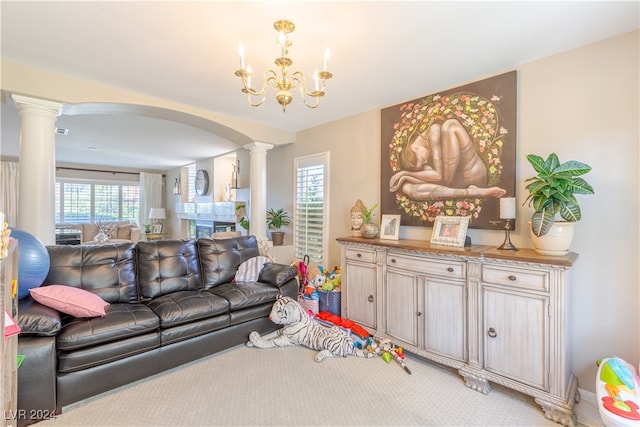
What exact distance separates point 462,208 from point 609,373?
4.77ft

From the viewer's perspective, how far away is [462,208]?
2715 millimetres

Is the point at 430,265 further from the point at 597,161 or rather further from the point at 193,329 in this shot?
the point at 193,329

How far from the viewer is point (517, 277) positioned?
1997mm

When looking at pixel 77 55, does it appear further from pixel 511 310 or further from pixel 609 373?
pixel 609 373

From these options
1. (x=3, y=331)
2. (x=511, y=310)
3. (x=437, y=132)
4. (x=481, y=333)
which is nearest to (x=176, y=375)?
(x=3, y=331)

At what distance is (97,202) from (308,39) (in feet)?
28.1

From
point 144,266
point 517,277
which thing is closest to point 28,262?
point 144,266

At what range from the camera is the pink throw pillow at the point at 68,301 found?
1.94m

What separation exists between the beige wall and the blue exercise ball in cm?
353

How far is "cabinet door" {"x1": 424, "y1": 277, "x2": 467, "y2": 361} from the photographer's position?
7.39 feet

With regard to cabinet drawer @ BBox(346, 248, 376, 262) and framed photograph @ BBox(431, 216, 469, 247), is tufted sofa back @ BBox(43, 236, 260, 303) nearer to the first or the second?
cabinet drawer @ BBox(346, 248, 376, 262)

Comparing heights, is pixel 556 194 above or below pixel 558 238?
above

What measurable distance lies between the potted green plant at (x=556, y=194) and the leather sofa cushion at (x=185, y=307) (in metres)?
2.51

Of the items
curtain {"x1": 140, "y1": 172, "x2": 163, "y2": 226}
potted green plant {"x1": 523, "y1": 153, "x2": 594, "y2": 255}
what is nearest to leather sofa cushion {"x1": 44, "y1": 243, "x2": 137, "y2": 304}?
potted green plant {"x1": 523, "y1": 153, "x2": 594, "y2": 255}
